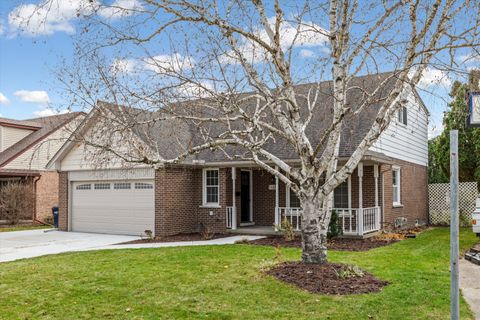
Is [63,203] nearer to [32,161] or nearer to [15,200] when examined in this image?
[15,200]

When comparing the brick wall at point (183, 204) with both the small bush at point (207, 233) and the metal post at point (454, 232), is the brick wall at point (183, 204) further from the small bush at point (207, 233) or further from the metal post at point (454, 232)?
the metal post at point (454, 232)

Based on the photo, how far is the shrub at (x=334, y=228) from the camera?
14.9m

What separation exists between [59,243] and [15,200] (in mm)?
9338

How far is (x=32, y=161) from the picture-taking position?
24703 millimetres

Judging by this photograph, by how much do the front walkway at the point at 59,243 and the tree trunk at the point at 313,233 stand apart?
6.12 metres

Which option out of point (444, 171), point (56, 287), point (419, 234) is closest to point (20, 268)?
point (56, 287)

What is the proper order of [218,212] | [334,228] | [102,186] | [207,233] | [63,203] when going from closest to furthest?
[334,228]
[207,233]
[218,212]
[102,186]
[63,203]

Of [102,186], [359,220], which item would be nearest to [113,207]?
[102,186]

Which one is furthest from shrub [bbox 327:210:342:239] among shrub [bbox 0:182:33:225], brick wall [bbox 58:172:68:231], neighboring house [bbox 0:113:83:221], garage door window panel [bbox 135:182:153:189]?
shrub [bbox 0:182:33:225]

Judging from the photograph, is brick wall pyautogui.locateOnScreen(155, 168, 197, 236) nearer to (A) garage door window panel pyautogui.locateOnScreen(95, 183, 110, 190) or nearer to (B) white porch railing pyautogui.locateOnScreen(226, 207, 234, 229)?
(B) white porch railing pyautogui.locateOnScreen(226, 207, 234, 229)

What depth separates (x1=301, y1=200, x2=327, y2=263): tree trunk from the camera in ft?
28.6

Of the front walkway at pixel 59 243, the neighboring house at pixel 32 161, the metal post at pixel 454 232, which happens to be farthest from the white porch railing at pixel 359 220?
the neighboring house at pixel 32 161

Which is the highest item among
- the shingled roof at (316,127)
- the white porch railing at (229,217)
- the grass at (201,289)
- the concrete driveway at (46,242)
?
the shingled roof at (316,127)

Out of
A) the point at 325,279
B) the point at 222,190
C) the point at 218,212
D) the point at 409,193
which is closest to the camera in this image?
the point at 325,279
